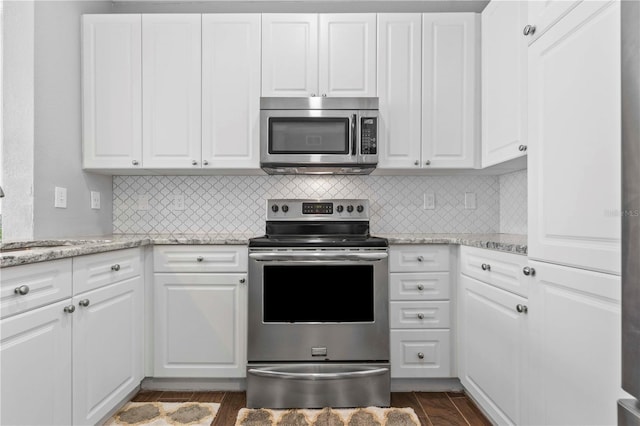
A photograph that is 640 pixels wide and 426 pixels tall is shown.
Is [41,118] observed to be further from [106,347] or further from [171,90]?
[106,347]

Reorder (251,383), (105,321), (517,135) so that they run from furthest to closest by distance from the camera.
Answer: (251,383) < (517,135) < (105,321)

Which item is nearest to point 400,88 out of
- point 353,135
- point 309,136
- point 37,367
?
point 353,135

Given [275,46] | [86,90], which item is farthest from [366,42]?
[86,90]

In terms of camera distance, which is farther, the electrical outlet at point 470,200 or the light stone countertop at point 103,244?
the electrical outlet at point 470,200

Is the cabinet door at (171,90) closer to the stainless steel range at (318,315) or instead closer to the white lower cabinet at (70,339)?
the white lower cabinet at (70,339)

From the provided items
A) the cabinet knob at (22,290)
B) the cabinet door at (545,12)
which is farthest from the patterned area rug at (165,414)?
the cabinet door at (545,12)

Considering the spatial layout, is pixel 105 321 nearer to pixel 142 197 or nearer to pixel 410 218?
pixel 142 197

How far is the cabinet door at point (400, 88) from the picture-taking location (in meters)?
2.46

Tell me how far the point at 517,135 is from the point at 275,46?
1.56 metres

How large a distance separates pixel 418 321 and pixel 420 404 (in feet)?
1.48

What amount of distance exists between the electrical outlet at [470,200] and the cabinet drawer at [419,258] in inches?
27.1

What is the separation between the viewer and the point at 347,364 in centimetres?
211

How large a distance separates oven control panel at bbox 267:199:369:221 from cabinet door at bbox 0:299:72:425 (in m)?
1.35

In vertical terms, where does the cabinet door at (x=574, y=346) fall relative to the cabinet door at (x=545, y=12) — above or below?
below
